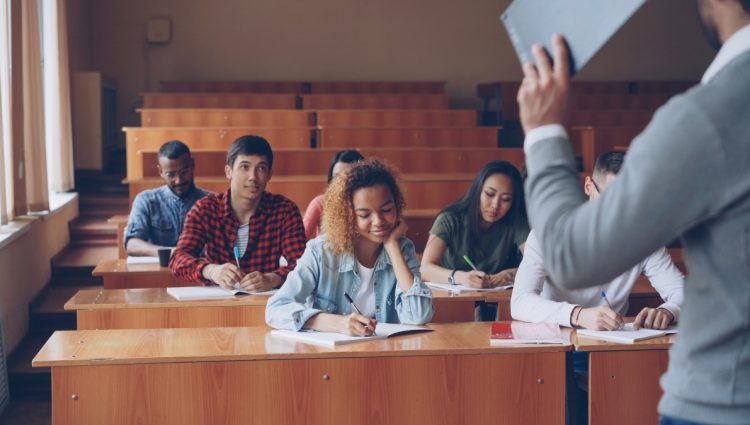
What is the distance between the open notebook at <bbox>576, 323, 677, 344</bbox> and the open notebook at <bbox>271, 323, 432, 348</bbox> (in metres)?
0.45

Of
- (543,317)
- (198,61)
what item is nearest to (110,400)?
(543,317)

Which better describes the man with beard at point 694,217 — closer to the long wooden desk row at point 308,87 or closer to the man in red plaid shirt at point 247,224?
the man in red plaid shirt at point 247,224

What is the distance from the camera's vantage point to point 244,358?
2373 millimetres

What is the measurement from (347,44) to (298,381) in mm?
9091

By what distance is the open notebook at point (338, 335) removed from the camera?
8.07 ft

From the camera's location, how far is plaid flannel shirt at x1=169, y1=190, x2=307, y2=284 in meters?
3.52

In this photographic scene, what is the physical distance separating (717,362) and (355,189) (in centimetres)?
184

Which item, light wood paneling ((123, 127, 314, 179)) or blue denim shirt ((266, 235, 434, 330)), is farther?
light wood paneling ((123, 127, 314, 179))

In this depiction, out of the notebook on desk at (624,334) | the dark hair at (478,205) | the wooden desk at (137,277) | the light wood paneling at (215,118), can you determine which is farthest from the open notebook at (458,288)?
the light wood paneling at (215,118)

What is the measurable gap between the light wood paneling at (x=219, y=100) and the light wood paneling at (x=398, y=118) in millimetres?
1115

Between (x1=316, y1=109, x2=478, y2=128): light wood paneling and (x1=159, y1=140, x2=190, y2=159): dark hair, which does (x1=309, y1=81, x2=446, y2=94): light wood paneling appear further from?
(x1=159, y1=140, x2=190, y2=159): dark hair

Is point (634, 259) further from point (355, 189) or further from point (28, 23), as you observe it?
point (28, 23)

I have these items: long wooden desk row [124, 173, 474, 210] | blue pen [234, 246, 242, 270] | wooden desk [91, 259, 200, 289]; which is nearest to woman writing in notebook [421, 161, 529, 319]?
blue pen [234, 246, 242, 270]

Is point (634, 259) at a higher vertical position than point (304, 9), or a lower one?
lower
